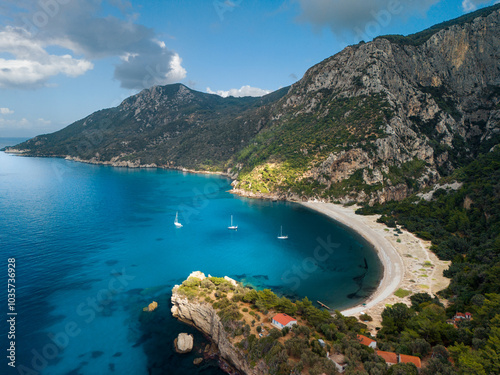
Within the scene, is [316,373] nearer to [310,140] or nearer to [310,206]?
[310,206]

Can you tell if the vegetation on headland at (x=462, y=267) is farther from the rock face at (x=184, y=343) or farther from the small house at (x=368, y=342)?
the rock face at (x=184, y=343)

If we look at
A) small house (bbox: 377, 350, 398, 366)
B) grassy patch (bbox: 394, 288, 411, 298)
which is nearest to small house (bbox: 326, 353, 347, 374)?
small house (bbox: 377, 350, 398, 366)

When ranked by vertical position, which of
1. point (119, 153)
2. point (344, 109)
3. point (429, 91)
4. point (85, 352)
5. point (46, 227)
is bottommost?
point (85, 352)

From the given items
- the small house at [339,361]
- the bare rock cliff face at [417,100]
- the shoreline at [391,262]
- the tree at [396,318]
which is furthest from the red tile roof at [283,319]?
the bare rock cliff face at [417,100]

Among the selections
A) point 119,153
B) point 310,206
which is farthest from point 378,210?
point 119,153

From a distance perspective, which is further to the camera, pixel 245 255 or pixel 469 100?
pixel 469 100

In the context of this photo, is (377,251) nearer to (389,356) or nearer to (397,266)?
(397,266)

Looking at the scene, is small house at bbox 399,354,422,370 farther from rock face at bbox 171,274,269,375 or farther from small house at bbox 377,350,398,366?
rock face at bbox 171,274,269,375
